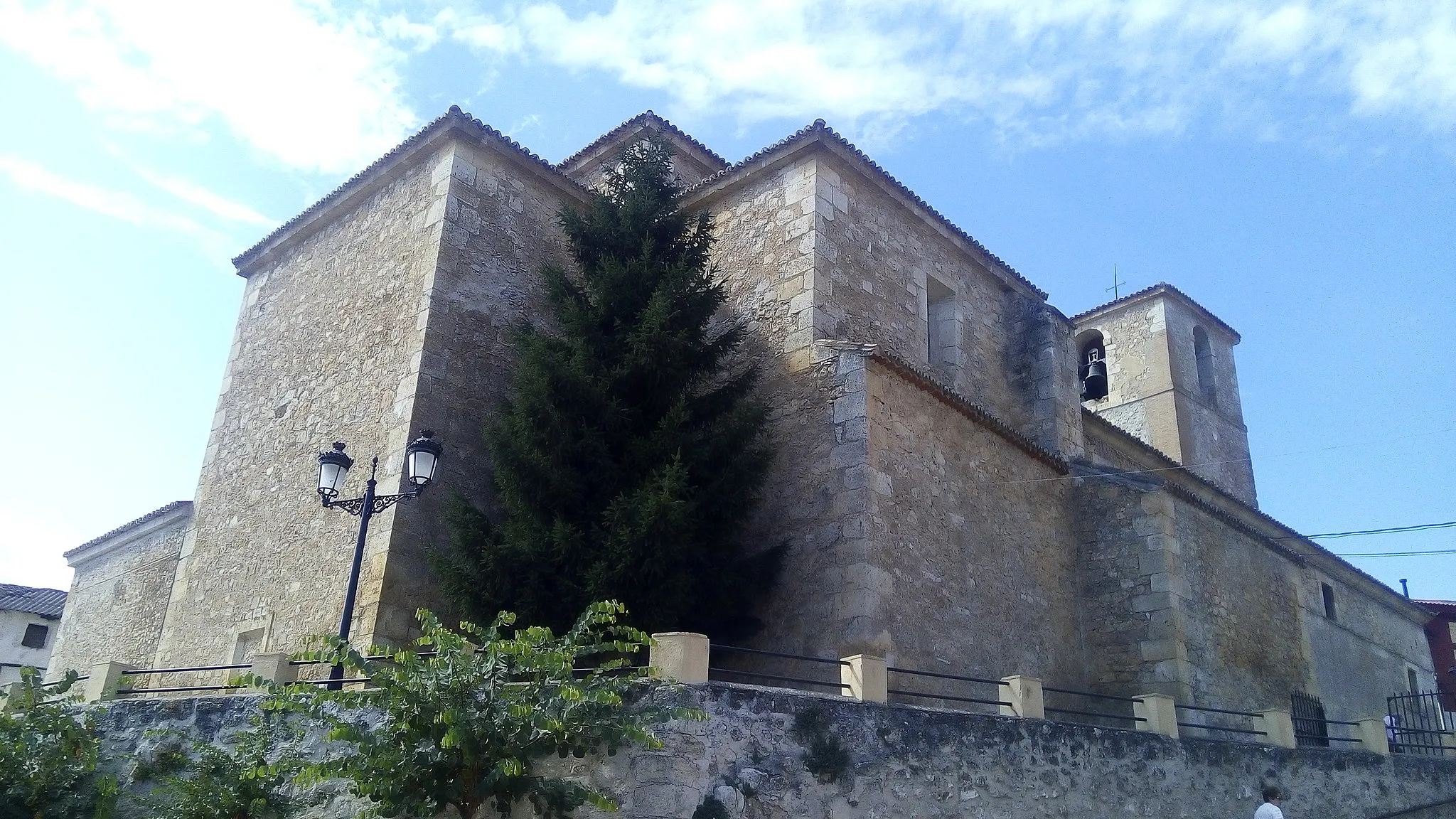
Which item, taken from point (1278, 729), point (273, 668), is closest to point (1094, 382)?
point (1278, 729)

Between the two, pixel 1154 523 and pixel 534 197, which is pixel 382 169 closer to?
pixel 534 197

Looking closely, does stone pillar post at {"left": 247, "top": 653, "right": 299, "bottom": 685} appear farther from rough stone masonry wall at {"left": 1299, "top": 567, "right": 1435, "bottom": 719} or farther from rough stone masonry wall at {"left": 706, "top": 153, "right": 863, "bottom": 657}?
rough stone masonry wall at {"left": 1299, "top": 567, "right": 1435, "bottom": 719}

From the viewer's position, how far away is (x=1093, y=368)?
84.6 feet

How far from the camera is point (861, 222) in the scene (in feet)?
46.1

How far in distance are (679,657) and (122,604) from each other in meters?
12.3

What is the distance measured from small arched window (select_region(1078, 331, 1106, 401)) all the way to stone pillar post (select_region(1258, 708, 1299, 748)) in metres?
13.1

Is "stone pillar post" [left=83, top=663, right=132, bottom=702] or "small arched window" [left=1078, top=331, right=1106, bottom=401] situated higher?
"small arched window" [left=1078, top=331, right=1106, bottom=401]

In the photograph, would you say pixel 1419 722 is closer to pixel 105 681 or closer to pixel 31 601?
pixel 105 681

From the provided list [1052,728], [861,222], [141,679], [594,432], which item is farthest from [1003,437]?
[141,679]

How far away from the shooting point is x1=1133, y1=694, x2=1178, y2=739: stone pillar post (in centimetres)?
1112

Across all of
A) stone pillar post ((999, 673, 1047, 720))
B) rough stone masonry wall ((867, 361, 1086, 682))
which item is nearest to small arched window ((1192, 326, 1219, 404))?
rough stone masonry wall ((867, 361, 1086, 682))

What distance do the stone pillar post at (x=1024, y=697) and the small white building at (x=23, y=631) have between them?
25.7m

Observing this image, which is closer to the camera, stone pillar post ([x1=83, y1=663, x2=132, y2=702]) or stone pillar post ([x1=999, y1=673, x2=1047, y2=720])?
A: stone pillar post ([x1=83, y1=663, x2=132, y2=702])

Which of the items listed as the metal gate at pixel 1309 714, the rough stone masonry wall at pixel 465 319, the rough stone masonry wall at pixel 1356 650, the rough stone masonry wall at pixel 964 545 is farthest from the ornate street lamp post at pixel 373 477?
the rough stone masonry wall at pixel 1356 650
